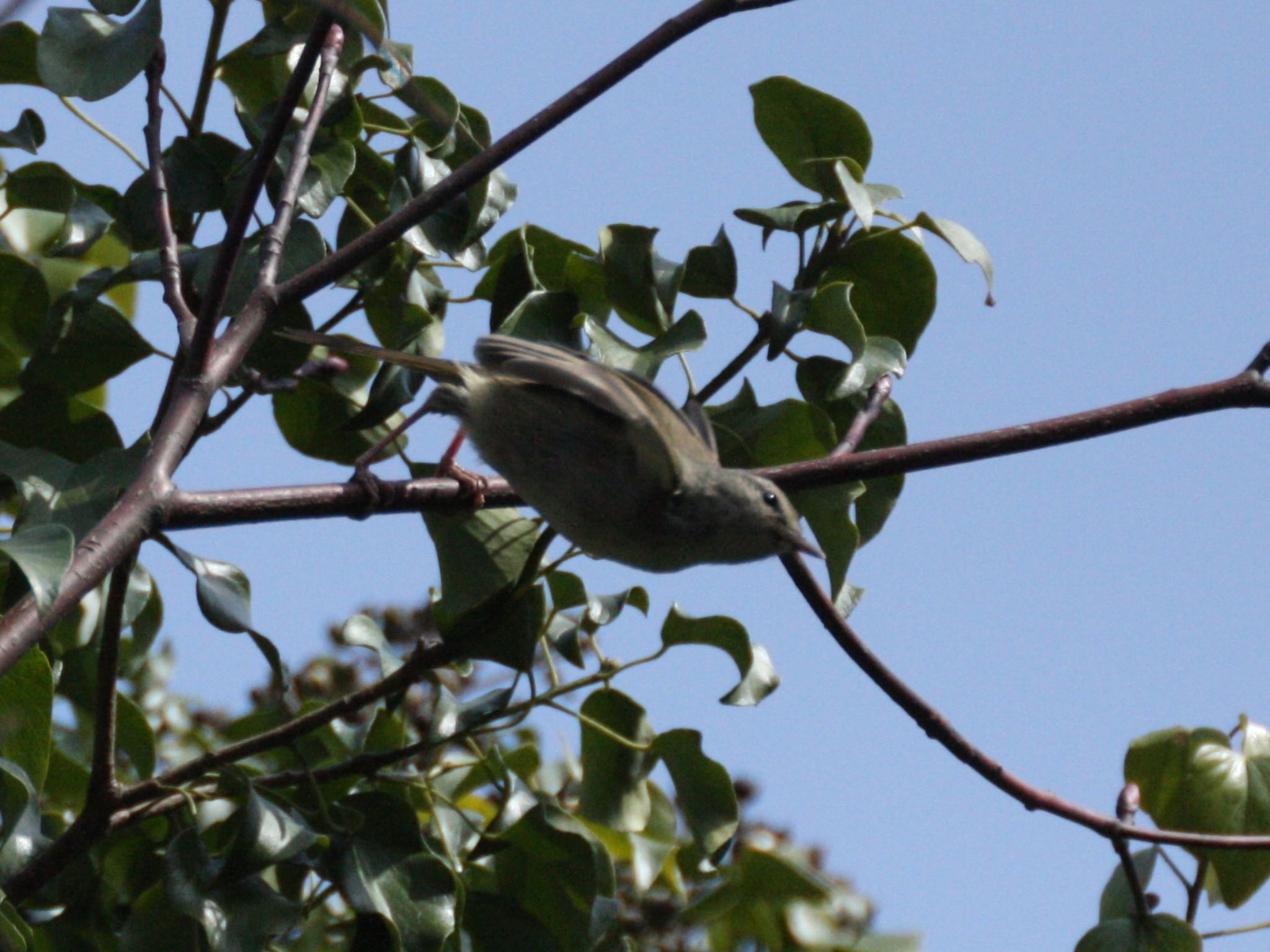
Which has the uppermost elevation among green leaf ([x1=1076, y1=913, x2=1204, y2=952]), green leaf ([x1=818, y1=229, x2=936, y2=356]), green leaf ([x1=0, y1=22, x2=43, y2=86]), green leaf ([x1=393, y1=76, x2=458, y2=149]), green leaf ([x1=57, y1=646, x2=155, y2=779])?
green leaf ([x1=0, y1=22, x2=43, y2=86])

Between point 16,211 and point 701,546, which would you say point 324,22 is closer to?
point 701,546

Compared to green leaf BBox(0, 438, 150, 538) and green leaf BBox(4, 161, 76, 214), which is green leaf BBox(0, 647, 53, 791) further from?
green leaf BBox(4, 161, 76, 214)

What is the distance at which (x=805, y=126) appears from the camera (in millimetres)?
3090

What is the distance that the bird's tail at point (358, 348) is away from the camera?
3.05 meters

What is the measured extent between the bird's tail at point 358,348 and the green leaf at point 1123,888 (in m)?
1.97

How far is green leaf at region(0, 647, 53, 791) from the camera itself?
2203 mm

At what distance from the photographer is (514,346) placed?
3.14m

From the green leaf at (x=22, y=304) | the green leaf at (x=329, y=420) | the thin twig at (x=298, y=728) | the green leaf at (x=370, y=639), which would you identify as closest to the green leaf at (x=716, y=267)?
the green leaf at (x=329, y=420)


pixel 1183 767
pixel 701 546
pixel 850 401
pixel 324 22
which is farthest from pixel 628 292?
pixel 1183 767

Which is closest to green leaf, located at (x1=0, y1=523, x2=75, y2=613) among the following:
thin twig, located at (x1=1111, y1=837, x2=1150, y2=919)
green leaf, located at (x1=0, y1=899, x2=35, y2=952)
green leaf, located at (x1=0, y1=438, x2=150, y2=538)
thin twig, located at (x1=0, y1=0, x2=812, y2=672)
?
thin twig, located at (x1=0, y1=0, x2=812, y2=672)

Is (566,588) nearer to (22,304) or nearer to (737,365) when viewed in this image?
(737,365)

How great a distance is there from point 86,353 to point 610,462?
131cm

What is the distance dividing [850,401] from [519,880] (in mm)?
1342

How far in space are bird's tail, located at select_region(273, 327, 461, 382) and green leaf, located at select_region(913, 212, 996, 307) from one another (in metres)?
1.22
